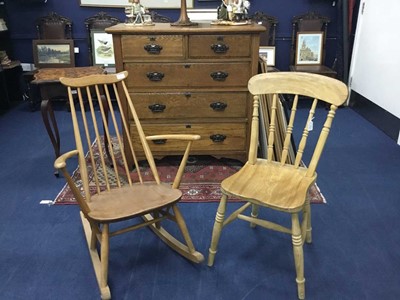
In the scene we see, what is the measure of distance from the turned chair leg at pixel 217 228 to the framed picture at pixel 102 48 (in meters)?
3.50

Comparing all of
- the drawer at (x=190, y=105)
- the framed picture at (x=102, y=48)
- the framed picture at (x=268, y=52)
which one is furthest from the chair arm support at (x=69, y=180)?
the framed picture at (x=268, y=52)

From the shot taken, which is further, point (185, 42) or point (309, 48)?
point (309, 48)

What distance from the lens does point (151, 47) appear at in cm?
282

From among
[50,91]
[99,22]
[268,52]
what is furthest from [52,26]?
[268,52]

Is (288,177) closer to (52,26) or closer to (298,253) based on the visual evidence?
(298,253)

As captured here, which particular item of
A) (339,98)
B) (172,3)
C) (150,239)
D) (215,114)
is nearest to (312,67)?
(172,3)

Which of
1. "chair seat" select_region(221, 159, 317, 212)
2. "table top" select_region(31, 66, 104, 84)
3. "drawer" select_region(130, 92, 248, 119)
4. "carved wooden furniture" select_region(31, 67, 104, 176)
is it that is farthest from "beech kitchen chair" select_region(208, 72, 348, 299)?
A: "table top" select_region(31, 66, 104, 84)

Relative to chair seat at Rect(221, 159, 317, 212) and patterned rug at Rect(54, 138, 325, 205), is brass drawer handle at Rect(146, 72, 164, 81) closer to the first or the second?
patterned rug at Rect(54, 138, 325, 205)

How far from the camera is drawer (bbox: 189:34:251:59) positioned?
2809 mm

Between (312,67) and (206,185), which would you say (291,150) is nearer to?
(206,185)

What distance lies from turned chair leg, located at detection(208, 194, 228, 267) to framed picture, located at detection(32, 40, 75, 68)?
3.73m

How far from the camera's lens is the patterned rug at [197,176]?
281 centimetres

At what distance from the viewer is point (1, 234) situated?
2.38 m

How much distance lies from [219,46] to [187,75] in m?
0.33
